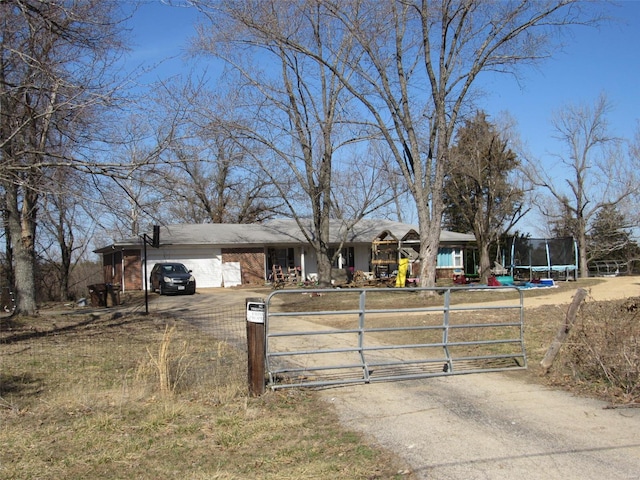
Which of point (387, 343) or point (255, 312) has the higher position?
point (255, 312)

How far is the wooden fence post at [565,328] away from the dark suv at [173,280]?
21.6 m

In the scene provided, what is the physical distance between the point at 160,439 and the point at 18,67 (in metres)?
9.82

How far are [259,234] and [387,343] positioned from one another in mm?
25043

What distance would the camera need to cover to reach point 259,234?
3556 cm

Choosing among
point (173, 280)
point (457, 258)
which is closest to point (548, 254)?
point (457, 258)

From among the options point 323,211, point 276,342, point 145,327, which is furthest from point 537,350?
point 323,211

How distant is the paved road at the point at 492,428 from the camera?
15.2 ft

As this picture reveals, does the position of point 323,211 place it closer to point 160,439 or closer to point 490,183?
point 490,183

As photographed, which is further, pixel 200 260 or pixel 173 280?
pixel 200 260

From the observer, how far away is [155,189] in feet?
34.1

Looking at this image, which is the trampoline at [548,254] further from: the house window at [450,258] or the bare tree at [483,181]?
the house window at [450,258]

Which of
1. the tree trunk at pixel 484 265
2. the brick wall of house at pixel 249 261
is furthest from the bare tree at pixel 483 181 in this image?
the brick wall of house at pixel 249 261

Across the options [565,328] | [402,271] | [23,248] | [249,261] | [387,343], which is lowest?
[387,343]

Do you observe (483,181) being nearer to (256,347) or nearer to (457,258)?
(457,258)
